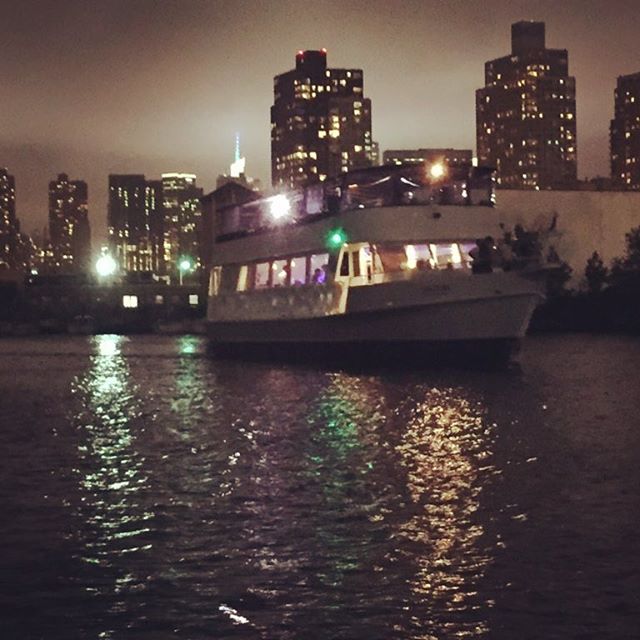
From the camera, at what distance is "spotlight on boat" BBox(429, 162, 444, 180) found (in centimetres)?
4219

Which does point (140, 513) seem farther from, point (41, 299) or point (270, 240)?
point (41, 299)

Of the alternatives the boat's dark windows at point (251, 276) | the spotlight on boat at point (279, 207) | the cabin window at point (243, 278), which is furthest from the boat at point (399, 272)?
the cabin window at point (243, 278)

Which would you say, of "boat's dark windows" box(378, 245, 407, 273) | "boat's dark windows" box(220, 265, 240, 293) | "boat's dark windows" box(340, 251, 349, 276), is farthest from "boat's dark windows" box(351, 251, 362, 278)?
"boat's dark windows" box(220, 265, 240, 293)

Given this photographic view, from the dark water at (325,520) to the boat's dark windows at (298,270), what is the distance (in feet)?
52.0

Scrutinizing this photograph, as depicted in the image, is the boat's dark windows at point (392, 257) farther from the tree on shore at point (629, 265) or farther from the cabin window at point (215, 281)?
the tree on shore at point (629, 265)

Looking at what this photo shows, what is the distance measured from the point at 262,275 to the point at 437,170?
38.1ft

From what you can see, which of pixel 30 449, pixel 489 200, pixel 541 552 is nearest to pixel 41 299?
pixel 489 200

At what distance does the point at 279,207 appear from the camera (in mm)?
50312

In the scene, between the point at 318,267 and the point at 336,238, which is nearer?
the point at 336,238

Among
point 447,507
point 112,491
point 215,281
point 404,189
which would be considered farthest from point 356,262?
point 447,507

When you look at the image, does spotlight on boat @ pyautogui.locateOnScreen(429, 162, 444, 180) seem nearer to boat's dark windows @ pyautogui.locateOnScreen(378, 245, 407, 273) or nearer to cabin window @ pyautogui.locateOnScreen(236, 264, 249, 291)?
boat's dark windows @ pyautogui.locateOnScreen(378, 245, 407, 273)

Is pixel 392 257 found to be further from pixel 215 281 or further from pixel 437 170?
pixel 215 281

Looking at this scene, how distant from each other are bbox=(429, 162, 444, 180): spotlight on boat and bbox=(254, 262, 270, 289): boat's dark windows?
421 inches

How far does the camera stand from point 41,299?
514 feet
